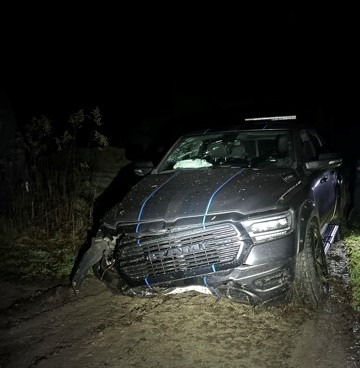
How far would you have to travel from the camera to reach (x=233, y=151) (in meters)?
5.19

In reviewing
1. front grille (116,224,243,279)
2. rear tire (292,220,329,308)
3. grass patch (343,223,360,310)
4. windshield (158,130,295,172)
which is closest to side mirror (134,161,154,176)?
windshield (158,130,295,172)

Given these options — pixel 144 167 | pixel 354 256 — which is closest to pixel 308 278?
pixel 354 256

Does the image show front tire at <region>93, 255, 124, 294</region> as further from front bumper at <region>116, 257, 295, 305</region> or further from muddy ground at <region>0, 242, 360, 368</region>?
front bumper at <region>116, 257, 295, 305</region>

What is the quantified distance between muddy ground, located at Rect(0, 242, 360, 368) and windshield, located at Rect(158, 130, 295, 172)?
1540mm

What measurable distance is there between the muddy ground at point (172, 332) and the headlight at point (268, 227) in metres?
0.82

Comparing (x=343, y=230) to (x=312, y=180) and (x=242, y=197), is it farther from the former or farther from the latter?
(x=242, y=197)

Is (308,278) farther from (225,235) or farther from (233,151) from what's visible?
(233,151)

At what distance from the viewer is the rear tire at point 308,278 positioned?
383 cm

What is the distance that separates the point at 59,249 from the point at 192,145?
8.26ft

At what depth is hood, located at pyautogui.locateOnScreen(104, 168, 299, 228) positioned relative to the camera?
374 centimetres

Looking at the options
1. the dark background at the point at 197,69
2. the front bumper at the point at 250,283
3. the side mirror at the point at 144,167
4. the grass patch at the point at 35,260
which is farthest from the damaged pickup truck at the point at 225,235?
the dark background at the point at 197,69

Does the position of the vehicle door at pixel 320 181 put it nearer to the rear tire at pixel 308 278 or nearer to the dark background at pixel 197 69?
the rear tire at pixel 308 278

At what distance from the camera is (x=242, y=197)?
3834 mm

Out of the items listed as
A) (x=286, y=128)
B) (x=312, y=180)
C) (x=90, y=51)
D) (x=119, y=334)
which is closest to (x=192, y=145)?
(x=286, y=128)
